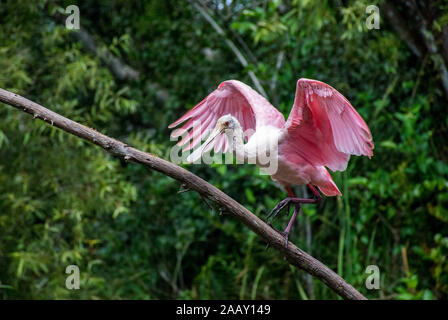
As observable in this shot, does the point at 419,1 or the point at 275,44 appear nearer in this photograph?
the point at 419,1

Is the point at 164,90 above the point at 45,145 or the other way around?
above

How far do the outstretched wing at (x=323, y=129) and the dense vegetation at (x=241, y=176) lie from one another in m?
1.47

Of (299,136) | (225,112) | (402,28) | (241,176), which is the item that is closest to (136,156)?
(299,136)

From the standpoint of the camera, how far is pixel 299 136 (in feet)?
9.21

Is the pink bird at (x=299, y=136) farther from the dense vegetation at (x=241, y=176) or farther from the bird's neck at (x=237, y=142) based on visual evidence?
the dense vegetation at (x=241, y=176)

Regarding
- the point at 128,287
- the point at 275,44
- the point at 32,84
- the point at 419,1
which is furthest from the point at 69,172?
the point at 419,1

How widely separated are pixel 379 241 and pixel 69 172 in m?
2.65

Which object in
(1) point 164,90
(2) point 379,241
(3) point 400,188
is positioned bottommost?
(2) point 379,241

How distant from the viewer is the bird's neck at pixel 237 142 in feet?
9.16

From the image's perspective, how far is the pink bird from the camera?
260 cm

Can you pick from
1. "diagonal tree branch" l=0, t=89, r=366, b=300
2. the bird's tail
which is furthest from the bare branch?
"diagonal tree branch" l=0, t=89, r=366, b=300

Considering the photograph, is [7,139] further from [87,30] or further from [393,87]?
[393,87]

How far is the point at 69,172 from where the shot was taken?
180 inches

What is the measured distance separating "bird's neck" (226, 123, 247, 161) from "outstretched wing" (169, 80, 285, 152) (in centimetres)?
12
